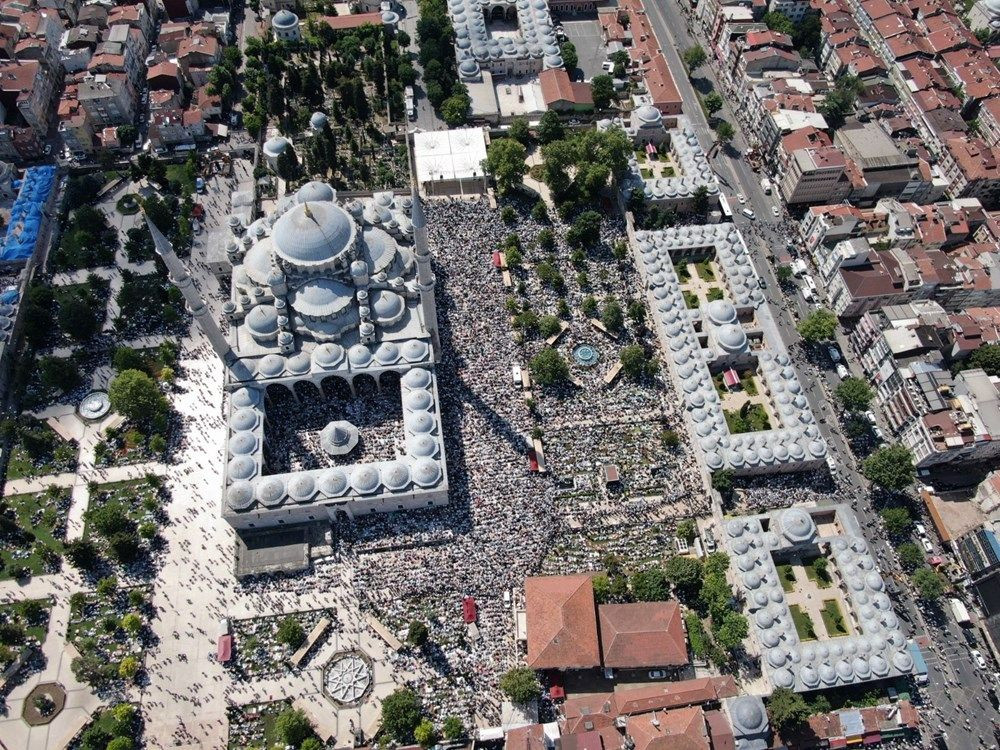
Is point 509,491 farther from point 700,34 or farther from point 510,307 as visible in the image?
point 700,34

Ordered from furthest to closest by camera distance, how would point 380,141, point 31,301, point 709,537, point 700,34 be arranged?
point 700,34 < point 380,141 < point 31,301 < point 709,537

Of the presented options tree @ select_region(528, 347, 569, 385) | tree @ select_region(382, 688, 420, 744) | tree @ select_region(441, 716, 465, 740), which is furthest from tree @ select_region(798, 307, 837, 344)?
tree @ select_region(382, 688, 420, 744)

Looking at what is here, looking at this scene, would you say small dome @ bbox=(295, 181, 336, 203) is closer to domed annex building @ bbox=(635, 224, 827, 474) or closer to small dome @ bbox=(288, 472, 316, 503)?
small dome @ bbox=(288, 472, 316, 503)

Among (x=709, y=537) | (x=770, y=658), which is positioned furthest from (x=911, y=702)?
(x=709, y=537)

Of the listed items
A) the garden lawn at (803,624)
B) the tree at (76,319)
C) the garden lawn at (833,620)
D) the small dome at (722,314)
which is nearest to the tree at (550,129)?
the small dome at (722,314)

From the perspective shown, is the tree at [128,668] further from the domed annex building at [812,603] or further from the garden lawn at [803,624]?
the garden lawn at [803,624]
